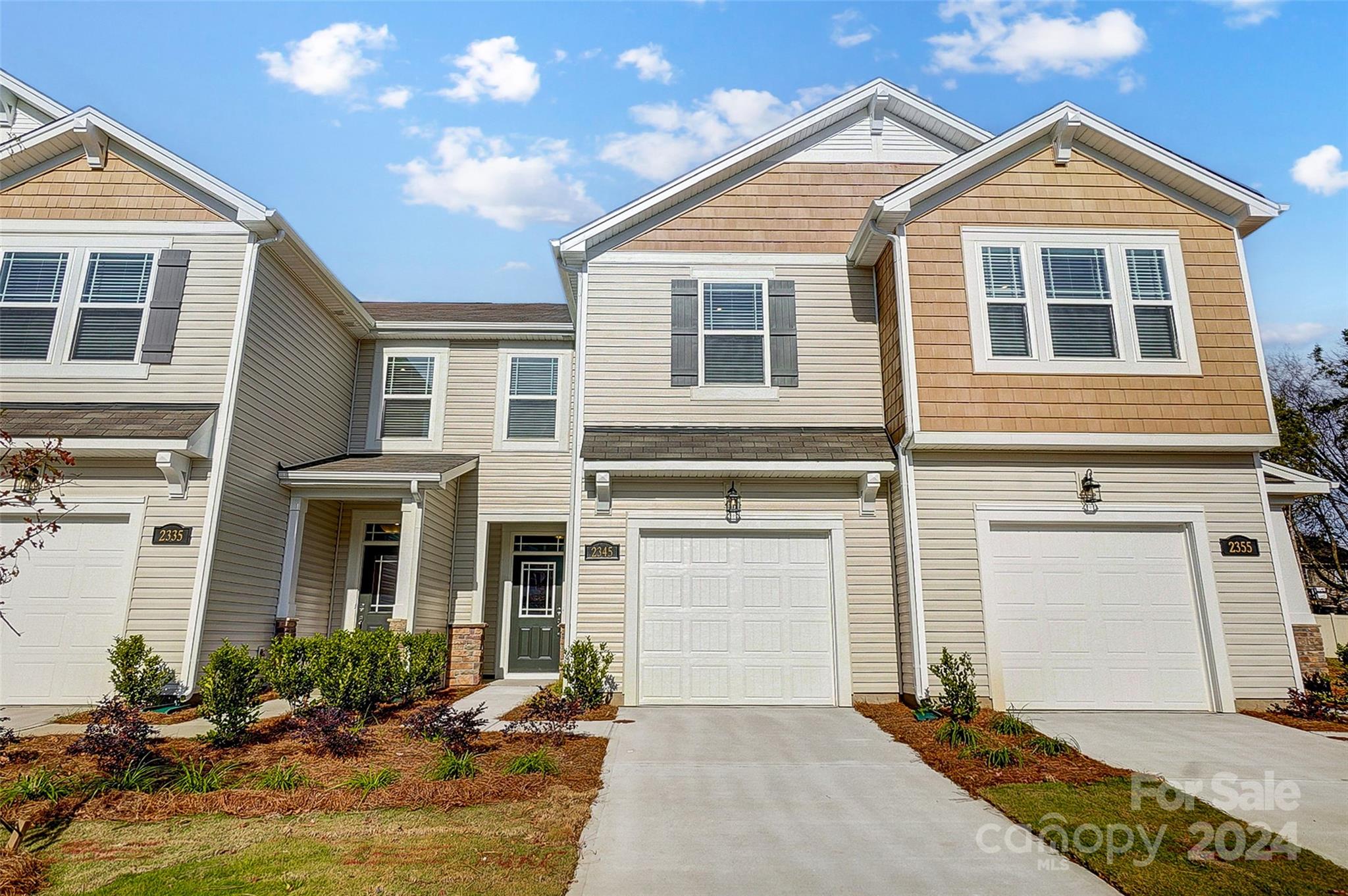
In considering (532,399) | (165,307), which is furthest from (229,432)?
(532,399)

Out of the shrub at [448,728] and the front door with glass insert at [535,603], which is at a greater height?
the front door with glass insert at [535,603]

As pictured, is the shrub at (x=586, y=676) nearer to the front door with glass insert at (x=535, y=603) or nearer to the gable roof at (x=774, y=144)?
the front door with glass insert at (x=535, y=603)

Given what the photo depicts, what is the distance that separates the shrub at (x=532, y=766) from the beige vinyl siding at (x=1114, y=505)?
4.53m

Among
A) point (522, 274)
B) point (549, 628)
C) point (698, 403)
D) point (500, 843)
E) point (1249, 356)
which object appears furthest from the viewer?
point (522, 274)

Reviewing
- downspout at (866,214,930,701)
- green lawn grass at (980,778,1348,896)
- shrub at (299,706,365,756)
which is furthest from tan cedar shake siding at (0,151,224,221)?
green lawn grass at (980,778,1348,896)

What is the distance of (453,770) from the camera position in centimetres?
554

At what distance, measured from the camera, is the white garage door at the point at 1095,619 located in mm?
8141

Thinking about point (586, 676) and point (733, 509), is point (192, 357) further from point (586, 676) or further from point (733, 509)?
point (733, 509)

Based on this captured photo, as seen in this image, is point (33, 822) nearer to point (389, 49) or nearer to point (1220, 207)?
point (389, 49)

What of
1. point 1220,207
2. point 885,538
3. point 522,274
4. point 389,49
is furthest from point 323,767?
point 522,274

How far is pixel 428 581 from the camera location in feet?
36.0

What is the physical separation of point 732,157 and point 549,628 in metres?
8.11

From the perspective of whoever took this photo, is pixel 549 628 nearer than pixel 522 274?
Yes

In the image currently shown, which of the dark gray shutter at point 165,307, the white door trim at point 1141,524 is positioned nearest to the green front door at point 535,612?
the dark gray shutter at point 165,307
